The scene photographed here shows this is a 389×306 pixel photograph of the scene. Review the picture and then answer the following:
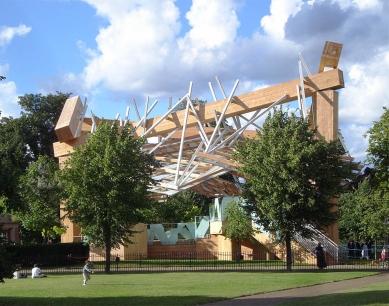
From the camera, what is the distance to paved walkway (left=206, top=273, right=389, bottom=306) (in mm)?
17812

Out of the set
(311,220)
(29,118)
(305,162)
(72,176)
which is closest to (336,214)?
(311,220)

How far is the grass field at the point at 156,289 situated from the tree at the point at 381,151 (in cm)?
1964

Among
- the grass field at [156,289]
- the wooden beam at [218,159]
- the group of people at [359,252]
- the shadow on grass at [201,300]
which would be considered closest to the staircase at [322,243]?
the wooden beam at [218,159]

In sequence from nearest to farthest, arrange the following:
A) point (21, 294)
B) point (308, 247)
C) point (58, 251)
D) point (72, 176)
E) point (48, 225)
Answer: point (21, 294) < point (72, 176) < point (308, 247) < point (58, 251) < point (48, 225)

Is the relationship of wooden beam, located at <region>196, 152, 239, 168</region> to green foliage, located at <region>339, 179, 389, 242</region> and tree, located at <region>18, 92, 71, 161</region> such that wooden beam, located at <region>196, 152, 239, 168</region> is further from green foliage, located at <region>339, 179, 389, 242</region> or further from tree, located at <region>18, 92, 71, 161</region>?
tree, located at <region>18, 92, 71, 161</region>

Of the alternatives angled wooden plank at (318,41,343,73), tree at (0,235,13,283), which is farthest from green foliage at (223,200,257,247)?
tree at (0,235,13,283)

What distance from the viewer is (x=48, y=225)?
47000 millimetres

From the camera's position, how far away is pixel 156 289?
21594 millimetres

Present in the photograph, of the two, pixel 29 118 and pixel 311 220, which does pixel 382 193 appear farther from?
pixel 29 118

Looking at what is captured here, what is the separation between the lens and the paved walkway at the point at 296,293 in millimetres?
17812

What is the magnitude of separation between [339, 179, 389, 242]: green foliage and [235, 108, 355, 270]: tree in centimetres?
898

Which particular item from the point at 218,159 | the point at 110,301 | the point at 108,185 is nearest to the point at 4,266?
the point at 110,301

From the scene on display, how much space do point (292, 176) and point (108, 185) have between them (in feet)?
32.5

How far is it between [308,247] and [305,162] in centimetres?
728
